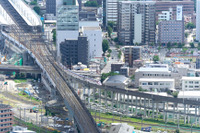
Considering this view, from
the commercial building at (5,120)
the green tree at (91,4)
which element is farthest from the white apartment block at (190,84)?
the green tree at (91,4)

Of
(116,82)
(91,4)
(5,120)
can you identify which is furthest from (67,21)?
(91,4)

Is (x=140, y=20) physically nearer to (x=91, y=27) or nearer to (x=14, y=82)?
(x=91, y=27)

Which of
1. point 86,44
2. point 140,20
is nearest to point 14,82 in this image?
point 86,44

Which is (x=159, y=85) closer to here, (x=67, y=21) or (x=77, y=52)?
(x=77, y=52)

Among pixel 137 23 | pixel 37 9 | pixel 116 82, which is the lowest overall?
pixel 116 82

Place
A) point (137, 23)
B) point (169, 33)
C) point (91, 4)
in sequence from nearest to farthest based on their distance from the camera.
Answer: point (137, 23)
point (169, 33)
point (91, 4)

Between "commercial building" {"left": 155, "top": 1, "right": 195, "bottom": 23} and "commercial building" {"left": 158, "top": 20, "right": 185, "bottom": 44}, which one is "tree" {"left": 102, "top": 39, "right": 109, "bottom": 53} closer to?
"commercial building" {"left": 158, "top": 20, "right": 185, "bottom": 44}

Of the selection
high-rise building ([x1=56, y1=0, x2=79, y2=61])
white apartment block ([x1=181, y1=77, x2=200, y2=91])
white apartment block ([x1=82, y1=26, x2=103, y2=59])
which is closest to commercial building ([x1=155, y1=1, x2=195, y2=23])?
white apartment block ([x1=82, y1=26, x2=103, y2=59])
